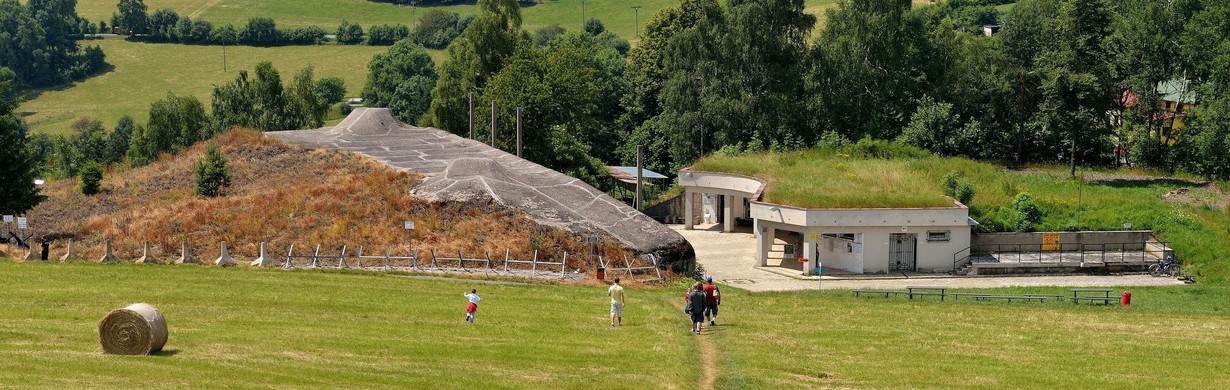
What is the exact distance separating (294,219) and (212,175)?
8580 mm

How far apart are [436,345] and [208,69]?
162m

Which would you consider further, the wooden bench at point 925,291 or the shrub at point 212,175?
the shrub at point 212,175

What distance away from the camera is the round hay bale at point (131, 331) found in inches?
1287

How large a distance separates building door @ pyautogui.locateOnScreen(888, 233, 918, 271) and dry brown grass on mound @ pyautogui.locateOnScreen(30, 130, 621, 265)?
14.1m

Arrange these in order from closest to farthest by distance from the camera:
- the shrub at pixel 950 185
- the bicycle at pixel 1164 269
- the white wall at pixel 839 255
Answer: the white wall at pixel 839 255 < the bicycle at pixel 1164 269 < the shrub at pixel 950 185

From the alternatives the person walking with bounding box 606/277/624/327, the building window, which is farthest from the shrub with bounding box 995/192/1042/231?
the person walking with bounding box 606/277/624/327

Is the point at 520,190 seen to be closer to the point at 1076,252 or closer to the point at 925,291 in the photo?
the point at 925,291

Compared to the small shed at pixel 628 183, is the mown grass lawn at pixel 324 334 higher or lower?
higher

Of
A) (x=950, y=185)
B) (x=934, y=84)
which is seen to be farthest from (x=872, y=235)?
(x=934, y=84)

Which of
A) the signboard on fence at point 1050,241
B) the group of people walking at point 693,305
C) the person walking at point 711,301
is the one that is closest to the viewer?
the group of people walking at point 693,305

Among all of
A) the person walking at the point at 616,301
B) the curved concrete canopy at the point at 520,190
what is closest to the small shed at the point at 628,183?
the curved concrete canopy at the point at 520,190

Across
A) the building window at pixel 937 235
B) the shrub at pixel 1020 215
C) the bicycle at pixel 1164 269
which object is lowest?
the bicycle at pixel 1164 269

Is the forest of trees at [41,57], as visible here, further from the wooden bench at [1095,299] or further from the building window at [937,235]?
the wooden bench at [1095,299]

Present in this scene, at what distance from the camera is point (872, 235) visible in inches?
2554
